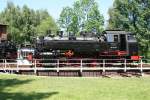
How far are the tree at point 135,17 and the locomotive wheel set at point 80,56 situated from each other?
26349 mm

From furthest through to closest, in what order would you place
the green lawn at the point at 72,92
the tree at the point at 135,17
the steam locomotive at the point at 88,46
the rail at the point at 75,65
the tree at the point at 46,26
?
the tree at the point at 46,26 → the tree at the point at 135,17 → the steam locomotive at the point at 88,46 → the rail at the point at 75,65 → the green lawn at the point at 72,92

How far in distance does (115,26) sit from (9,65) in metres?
35.8

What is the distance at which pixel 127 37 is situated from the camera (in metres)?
35.0

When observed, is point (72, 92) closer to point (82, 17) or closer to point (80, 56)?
point (80, 56)

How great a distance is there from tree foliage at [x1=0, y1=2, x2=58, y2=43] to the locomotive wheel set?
36.4 meters

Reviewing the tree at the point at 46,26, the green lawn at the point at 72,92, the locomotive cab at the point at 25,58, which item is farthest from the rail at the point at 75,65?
the tree at the point at 46,26

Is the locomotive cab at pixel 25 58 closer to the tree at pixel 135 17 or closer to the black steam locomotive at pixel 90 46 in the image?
the black steam locomotive at pixel 90 46

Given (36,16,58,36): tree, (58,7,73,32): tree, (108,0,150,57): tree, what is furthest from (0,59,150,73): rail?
(36,16,58,36): tree

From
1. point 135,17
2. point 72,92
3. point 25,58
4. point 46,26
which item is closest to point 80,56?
point 25,58

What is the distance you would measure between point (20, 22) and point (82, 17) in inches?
573

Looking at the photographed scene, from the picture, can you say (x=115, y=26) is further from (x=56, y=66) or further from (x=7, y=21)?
(x=56, y=66)

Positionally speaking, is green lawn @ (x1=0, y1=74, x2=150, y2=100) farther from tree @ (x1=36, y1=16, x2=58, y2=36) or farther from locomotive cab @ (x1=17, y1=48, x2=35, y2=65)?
tree @ (x1=36, y1=16, x2=58, y2=36)

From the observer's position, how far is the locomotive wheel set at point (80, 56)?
101 ft

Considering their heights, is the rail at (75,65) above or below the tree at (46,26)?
below
